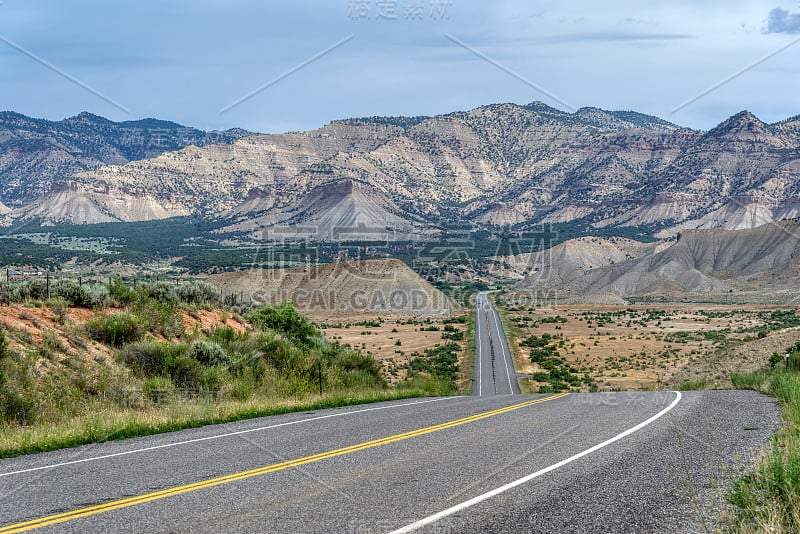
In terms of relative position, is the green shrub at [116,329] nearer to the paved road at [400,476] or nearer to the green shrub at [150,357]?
the green shrub at [150,357]

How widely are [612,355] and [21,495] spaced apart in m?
61.9

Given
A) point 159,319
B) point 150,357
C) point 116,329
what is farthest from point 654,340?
point 150,357

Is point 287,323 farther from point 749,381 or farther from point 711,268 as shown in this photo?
point 711,268

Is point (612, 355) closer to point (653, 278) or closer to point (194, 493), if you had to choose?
point (194, 493)

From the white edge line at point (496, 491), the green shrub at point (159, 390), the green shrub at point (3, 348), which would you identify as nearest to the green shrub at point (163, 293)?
the green shrub at point (159, 390)

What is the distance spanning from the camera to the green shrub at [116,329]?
18125mm

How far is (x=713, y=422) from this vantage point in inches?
453

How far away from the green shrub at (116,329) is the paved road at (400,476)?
24.4 feet

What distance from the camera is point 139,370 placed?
1652cm

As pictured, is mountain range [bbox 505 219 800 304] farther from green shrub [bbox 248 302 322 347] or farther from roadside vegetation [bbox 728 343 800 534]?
roadside vegetation [bbox 728 343 800 534]

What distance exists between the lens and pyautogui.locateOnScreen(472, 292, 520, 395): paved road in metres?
45.1

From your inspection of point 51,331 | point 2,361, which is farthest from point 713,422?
point 51,331

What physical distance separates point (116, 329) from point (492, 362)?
43.7m

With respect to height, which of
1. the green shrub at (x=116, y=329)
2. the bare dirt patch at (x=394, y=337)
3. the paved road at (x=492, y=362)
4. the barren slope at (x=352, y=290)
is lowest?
the bare dirt patch at (x=394, y=337)
